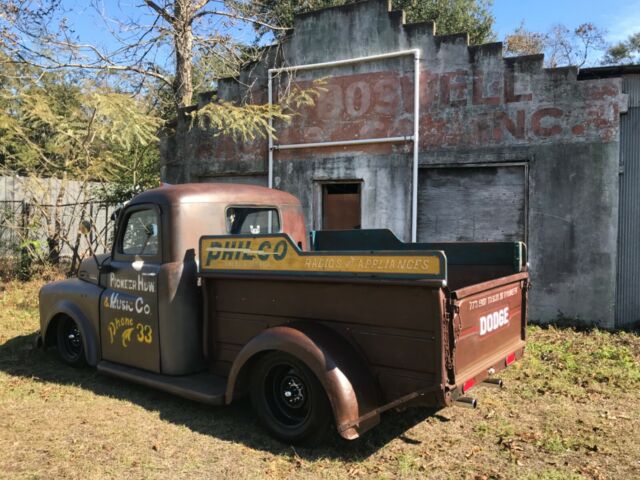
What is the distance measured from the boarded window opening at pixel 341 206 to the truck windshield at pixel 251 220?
424 centimetres

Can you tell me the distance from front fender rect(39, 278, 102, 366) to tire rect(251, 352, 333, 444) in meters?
2.16

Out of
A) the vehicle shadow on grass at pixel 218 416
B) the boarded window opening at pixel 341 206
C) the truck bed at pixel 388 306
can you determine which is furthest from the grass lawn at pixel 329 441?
the boarded window opening at pixel 341 206

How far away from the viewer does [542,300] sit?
27.6 feet

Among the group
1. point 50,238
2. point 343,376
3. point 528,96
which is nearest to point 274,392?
point 343,376

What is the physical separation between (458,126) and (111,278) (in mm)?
5983

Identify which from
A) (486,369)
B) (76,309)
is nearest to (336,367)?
(486,369)

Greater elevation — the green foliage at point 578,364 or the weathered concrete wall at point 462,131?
the weathered concrete wall at point 462,131

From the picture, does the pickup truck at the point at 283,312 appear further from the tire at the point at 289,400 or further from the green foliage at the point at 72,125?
the green foliage at the point at 72,125

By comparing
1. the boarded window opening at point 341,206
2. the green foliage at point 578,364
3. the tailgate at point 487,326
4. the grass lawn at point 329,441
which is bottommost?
the grass lawn at point 329,441

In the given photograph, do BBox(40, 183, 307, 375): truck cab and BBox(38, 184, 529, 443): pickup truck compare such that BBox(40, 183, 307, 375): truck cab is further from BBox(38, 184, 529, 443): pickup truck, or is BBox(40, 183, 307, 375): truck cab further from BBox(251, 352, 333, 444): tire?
BBox(251, 352, 333, 444): tire

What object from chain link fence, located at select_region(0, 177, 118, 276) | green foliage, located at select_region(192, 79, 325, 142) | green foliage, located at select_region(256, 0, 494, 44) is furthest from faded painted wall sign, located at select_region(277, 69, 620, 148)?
green foliage, located at select_region(256, 0, 494, 44)

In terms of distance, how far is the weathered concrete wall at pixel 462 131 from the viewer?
8.05 m

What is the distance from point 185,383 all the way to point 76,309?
1835mm

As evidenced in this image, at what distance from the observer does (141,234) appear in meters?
5.27
